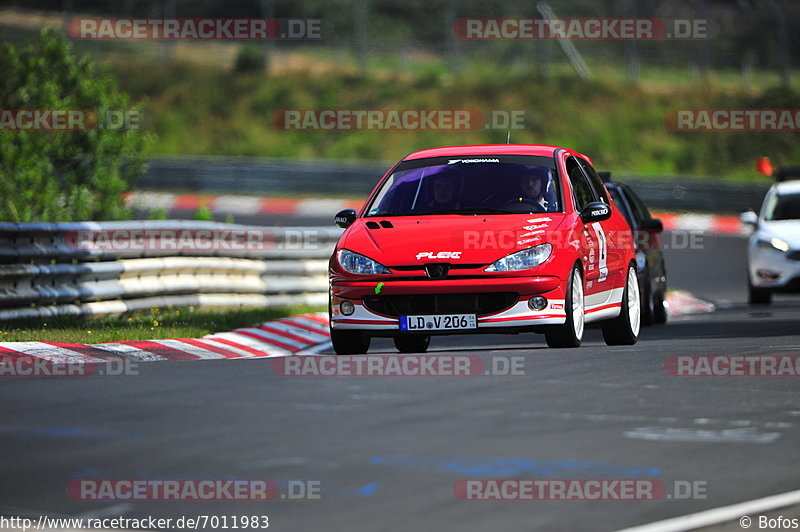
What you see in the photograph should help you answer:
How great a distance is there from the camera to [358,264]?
40.2 feet

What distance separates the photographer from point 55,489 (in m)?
7.35

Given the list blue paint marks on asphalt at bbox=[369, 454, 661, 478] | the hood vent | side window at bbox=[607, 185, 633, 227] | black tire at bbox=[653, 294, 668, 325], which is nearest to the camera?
blue paint marks on asphalt at bbox=[369, 454, 661, 478]

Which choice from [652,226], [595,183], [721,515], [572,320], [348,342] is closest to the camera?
[721,515]

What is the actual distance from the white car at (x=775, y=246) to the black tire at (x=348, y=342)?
9.25 meters

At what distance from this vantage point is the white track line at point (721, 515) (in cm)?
675

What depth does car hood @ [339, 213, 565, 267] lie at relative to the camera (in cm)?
1201

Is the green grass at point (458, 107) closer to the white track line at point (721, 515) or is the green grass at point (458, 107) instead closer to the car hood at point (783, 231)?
the car hood at point (783, 231)

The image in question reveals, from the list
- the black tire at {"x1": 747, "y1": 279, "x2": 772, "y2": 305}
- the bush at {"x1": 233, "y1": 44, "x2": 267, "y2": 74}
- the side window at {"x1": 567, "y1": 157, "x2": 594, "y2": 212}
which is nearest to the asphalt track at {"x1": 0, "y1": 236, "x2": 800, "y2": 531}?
the side window at {"x1": 567, "y1": 157, "x2": 594, "y2": 212}

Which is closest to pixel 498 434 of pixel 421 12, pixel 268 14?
pixel 268 14

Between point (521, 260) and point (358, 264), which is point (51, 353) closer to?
point (358, 264)

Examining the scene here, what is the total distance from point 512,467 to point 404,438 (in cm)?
89

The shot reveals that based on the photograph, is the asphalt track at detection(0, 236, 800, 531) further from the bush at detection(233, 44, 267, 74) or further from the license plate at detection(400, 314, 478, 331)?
the bush at detection(233, 44, 267, 74)

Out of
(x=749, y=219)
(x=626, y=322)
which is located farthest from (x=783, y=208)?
(x=626, y=322)

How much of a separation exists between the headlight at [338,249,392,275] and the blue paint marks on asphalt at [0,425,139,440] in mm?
3825
